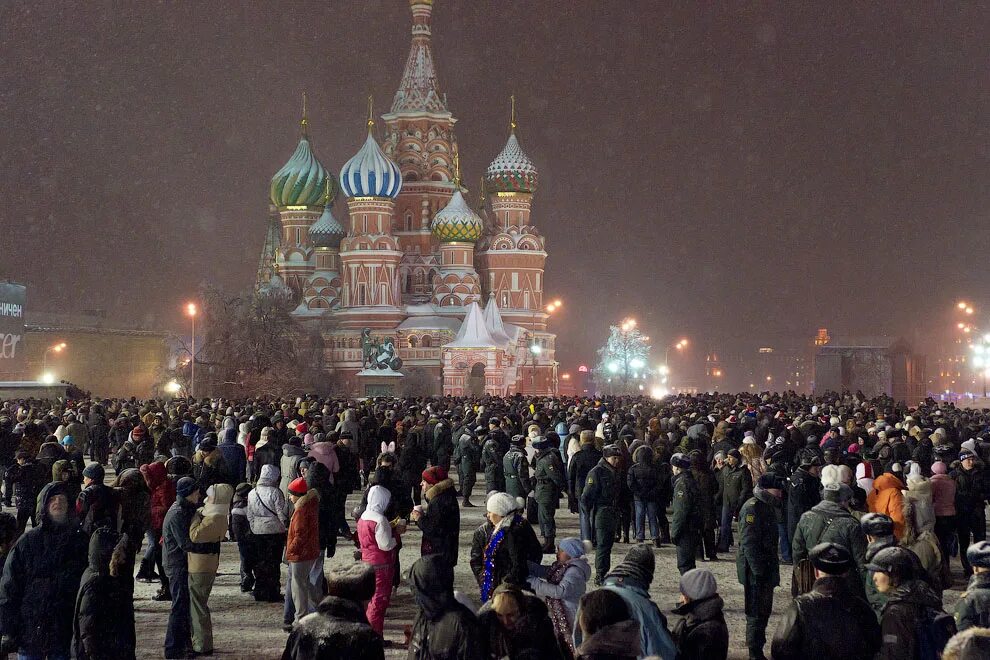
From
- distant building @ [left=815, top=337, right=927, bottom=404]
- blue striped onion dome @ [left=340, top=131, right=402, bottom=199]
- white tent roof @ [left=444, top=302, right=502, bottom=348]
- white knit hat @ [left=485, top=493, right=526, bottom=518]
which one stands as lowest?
white knit hat @ [left=485, top=493, right=526, bottom=518]

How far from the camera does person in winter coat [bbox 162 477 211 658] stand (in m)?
9.17

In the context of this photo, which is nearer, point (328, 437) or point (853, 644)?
point (853, 644)

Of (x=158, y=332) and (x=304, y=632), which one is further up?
(x=158, y=332)

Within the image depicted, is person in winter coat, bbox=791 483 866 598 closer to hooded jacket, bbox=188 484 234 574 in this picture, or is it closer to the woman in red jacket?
hooded jacket, bbox=188 484 234 574

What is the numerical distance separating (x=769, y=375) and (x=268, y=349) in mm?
108574

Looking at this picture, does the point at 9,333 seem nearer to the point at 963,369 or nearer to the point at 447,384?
the point at 447,384

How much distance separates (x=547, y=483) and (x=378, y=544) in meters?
5.07

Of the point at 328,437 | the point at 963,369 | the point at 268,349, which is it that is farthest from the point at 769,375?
the point at 328,437

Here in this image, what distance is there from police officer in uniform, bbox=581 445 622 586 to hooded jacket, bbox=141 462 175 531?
12.4 feet

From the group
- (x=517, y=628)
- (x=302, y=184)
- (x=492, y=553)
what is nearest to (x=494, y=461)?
(x=492, y=553)

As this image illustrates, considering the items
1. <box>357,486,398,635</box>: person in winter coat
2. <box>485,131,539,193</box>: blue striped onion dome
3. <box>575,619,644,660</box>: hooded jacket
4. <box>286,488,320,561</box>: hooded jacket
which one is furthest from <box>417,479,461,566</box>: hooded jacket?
<box>485,131,539,193</box>: blue striped onion dome

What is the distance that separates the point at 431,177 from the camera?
7419 centimetres

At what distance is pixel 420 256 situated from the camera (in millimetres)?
73875

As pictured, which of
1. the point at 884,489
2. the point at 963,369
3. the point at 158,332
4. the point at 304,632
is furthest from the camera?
the point at 963,369
